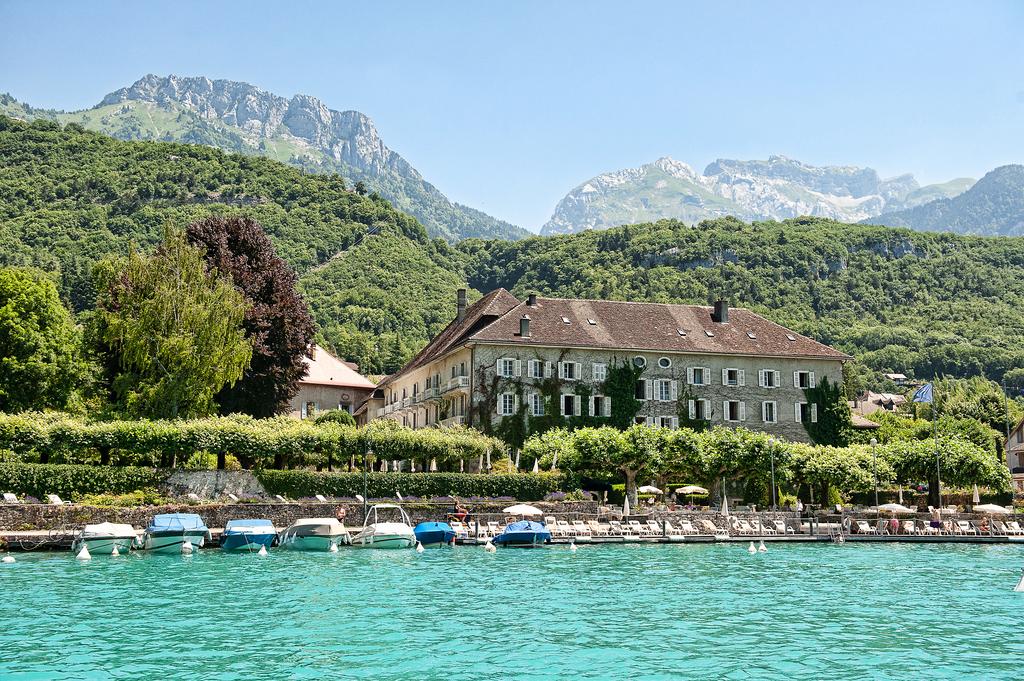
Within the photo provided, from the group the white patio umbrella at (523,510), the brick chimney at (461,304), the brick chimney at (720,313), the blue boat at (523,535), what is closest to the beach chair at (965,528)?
the white patio umbrella at (523,510)

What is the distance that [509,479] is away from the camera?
196 feet

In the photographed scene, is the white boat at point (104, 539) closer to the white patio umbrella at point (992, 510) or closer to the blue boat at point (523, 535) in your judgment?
the blue boat at point (523, 535)

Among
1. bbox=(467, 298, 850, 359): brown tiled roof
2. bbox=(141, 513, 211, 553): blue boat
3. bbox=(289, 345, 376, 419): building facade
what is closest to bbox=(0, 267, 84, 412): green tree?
bbox=(141, 513, 211, 553): blue boat

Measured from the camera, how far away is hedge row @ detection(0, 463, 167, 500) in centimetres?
5038

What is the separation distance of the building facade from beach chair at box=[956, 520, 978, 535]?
176 feet

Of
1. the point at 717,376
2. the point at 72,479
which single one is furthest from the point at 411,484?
the point at 717,376

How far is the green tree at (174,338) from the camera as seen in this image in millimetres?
59562

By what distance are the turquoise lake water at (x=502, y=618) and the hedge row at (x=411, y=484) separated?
1133 cm

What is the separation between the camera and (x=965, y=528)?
59.6 meters

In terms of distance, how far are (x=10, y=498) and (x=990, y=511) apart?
54.9 metres

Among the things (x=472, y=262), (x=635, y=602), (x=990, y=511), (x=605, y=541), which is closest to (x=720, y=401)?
(x=990, y=511)

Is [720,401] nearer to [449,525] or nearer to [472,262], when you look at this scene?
[449,525]

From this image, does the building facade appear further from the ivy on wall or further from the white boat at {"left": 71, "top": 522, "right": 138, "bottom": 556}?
the white boat at {"left": 71, "top": 522, "right": 138, "bottom": 556}

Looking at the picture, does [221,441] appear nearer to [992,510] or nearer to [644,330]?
[644,330]
